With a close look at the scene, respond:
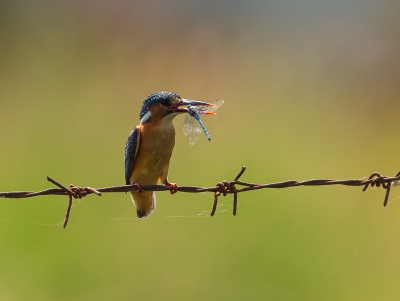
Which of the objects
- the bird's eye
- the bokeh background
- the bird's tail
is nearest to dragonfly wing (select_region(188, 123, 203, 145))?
the bird's eye

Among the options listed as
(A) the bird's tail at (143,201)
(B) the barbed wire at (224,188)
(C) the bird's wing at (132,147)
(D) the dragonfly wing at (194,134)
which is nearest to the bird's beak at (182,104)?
(D) the dragonfly wing at (194,134)

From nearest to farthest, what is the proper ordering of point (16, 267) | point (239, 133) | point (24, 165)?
1. point (16, 267)
2. point (24, 165)
3. point (239, 133)

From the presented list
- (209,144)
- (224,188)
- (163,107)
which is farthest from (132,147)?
(209,144)

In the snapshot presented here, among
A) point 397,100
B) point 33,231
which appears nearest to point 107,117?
point 33,231

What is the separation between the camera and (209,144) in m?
9.59

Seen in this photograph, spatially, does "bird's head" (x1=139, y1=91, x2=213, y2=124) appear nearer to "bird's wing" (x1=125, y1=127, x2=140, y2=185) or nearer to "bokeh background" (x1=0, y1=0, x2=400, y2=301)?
"bird's wing" (x1=125, y1=127, x2=140, y2=185)

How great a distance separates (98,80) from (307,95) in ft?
12.2

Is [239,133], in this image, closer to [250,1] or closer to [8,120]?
[8,120]

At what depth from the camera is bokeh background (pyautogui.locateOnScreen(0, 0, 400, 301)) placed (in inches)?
280

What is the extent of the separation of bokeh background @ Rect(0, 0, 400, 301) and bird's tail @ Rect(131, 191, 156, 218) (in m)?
0.66

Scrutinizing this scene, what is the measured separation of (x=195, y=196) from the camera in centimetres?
835

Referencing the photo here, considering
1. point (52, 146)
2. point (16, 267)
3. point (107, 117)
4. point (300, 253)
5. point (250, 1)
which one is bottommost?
point (16, 267)

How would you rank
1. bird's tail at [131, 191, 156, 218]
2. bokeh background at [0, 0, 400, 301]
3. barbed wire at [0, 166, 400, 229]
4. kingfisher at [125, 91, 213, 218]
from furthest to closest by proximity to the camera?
bokeh background at [0, 0, 400, 301]
bird's tail at [131, 191, 156, 218]
kingfisher at [125, 91, 213, 218]
barbed wire at [0, 166, 400, 229]

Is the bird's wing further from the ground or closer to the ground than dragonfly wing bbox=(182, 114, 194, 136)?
closer to the ground
